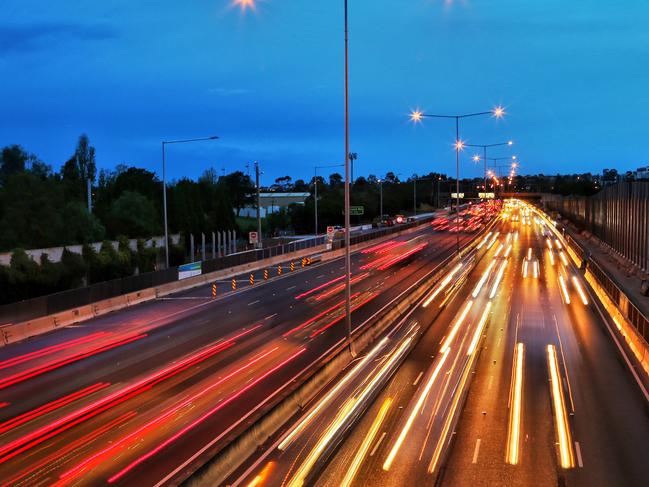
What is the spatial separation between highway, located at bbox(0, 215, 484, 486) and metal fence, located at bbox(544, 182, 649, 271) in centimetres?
1902

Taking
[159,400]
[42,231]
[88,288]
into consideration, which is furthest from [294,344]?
[42,231]

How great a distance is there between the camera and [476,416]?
15555mm

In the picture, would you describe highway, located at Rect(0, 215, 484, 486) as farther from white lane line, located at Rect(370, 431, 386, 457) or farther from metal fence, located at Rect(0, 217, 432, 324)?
white lane line, located at Rect(370, 431, 386, 457)

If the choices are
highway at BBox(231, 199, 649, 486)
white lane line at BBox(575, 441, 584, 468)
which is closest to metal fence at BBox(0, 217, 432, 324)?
highway at BBox(231, 199, 649, 486)

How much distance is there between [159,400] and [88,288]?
17.6m

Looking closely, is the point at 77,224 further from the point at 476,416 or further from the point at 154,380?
the point at 476,416

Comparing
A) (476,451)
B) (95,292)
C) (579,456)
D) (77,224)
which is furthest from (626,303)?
(77,224)

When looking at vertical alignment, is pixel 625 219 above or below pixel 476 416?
above

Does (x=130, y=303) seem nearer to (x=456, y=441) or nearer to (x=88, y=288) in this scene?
(x=88, y=288)

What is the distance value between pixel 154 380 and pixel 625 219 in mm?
44771

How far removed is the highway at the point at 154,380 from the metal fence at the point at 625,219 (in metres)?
19.0

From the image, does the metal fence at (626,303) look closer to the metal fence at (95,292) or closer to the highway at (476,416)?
the highway at (476,416)

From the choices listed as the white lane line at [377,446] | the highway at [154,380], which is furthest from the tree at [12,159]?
the white lane line at [377,446]

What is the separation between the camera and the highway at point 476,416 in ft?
39.6
